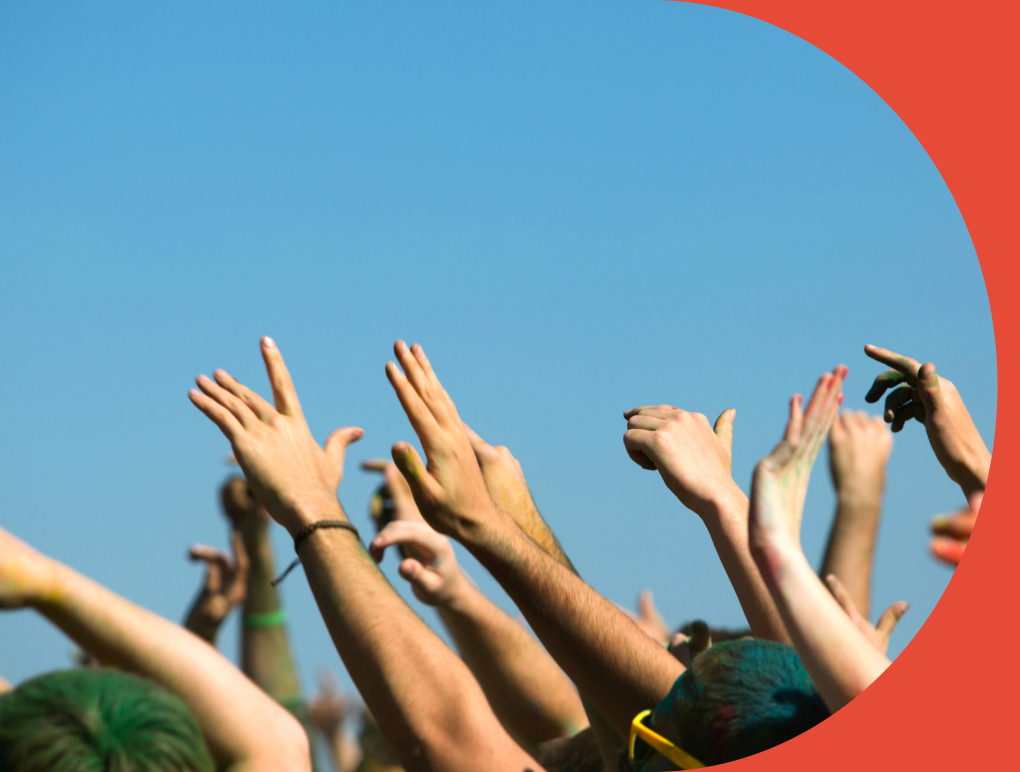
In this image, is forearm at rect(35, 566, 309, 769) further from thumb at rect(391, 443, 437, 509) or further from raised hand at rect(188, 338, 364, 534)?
thumb at rect(391, 443, 437, 509)

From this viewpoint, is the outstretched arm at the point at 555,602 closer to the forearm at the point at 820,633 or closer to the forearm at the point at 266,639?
the forearm at the point at 820,633

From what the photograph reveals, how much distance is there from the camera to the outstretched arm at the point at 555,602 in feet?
8.39

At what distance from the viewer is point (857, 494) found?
151 inches

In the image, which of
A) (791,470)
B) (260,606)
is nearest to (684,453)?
(791,470)

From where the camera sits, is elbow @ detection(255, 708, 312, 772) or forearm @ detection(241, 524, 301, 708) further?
forearm @ detection(241, 524, 301, 708)

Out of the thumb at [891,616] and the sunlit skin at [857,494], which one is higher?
the sunlit skin at [857,494]

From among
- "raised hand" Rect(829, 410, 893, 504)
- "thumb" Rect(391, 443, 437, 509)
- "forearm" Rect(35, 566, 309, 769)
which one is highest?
"raised hand" Rect(829, 410, 893, 504)

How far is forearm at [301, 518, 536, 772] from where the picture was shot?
2.17 metres

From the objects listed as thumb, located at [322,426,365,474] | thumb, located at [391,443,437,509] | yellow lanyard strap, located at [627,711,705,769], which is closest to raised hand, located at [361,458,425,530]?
thumb, located at [322,426,365,474]

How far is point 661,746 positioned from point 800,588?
0.52 metres

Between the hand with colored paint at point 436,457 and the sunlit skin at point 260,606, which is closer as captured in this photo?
the hand with colored paint at point 436,457

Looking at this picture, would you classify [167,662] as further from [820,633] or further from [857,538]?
[857,538]

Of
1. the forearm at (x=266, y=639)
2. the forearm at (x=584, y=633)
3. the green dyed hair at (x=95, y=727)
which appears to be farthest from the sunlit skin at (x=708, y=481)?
the forearm at (x=266, y=639)

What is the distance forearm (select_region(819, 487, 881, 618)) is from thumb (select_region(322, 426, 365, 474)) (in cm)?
202
